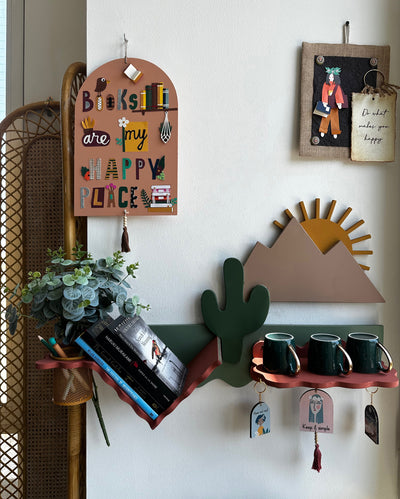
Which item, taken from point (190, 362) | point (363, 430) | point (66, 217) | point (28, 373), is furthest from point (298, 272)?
point (28, 373)

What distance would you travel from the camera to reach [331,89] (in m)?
1.24

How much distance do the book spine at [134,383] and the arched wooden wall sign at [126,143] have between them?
39cm

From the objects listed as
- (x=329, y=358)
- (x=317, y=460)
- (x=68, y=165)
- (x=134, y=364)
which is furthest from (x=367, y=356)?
(x=68, y=165)

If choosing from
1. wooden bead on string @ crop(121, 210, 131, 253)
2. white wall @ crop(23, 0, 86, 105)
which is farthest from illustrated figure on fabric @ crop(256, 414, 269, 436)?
white wall @ crop(23, 0, 86, 105)

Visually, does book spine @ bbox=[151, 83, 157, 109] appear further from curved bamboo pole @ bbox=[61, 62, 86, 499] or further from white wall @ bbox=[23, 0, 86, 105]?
white wall @ bbox=[23, 0, 86, 105]

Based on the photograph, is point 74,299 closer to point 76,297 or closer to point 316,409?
point 76,297

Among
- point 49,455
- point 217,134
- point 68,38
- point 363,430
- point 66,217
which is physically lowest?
point 49,455

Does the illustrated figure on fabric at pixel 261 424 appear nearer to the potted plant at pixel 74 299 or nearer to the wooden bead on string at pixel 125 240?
the potted plant at pixel 74 299

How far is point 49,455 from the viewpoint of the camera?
4.67ft

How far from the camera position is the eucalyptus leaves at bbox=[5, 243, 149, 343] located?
3.37ft

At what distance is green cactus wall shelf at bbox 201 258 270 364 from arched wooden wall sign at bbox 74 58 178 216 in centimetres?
25

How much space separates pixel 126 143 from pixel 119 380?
2.11 ft

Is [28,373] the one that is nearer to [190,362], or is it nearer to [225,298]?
[190,362]

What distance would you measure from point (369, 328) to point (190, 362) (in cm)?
53
